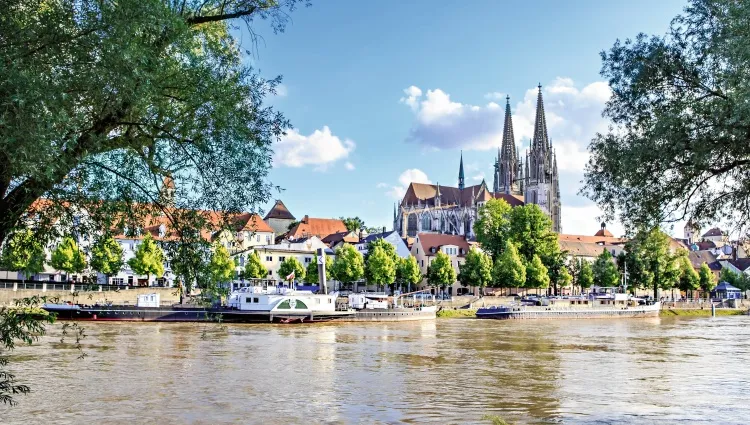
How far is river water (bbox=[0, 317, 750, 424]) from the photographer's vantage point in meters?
20.0

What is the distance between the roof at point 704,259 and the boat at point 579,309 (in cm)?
5144

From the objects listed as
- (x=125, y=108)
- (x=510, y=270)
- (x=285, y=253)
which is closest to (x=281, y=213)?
(x=285, y=253)

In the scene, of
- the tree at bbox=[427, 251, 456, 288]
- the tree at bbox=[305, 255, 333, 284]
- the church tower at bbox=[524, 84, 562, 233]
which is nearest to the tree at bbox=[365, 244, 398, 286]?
the tree at bbox=[427, 251, 456, 288]

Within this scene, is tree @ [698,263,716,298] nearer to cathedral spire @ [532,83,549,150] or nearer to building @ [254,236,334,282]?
cathedral spire @ [532,83,549,150]

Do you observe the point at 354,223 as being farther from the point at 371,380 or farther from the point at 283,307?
the point at 371,380

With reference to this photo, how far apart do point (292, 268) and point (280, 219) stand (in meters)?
47.9

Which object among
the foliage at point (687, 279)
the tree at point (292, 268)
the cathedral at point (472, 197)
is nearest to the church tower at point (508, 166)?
the cathedral at point (472, 197)

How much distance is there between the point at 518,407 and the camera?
Result: 21.4m

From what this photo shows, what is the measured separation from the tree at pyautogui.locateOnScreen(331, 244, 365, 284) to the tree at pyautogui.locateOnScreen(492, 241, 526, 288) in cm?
1727

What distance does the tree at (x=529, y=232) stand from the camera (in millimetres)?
97625

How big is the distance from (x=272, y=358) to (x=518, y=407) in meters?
15.2

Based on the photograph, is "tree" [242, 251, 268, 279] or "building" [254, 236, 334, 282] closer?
"tree" [242, 251, 268, 279]

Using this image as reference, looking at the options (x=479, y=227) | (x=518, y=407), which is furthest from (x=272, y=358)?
(x=479, y=227)

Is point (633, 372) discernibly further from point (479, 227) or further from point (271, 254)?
point (271, 254)
